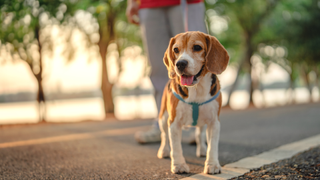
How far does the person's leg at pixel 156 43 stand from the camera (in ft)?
13.4

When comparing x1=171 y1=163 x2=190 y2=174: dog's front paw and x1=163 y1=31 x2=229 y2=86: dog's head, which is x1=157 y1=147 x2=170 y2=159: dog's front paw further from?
x1=163 y1=31 x2=229 y2=86: dog's head

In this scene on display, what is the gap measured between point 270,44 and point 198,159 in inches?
756

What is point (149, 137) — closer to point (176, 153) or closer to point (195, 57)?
point (176, 153)

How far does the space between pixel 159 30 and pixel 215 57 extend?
1.74 metres

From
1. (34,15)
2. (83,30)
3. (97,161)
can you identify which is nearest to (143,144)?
(97,161)

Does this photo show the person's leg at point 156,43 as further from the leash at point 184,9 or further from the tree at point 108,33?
the tree at point 108,33

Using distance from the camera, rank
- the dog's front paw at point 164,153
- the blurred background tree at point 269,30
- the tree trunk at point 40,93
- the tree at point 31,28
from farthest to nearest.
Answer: the blurred background tree at point 269,30, the tree trunk at point 40,93, the tree at point 31,28, the dog's front paw at point 164,153

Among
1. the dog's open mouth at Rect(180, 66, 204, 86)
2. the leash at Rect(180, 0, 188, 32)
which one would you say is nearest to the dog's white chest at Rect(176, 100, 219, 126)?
the dog's open mouth at Rect(180, 66, 204, 86)

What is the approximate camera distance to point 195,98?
8.66 feet

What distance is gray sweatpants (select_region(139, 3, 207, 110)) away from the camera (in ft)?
12.9

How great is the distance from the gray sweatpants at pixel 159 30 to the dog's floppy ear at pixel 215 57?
1363 mm

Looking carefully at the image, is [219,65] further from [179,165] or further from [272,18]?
[272,18]

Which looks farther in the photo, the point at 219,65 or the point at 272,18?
the point at 272,18

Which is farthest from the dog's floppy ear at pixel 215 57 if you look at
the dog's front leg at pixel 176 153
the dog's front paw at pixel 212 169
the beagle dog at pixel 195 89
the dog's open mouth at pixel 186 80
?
the dog's front paw at pixel 212 169
